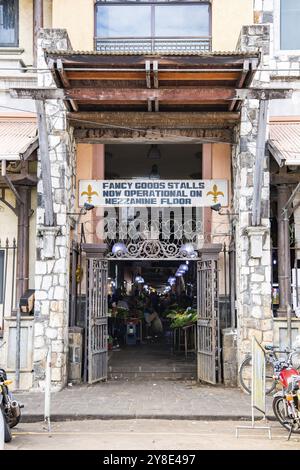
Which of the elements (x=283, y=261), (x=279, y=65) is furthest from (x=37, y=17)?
(x=283, y=261)

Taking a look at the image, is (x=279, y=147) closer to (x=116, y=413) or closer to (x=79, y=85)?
(x=79, y=85)

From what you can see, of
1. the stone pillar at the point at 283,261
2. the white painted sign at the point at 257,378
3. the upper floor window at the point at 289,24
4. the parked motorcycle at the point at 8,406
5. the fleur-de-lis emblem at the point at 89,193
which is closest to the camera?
the parked motorcycle at the point at 8,406

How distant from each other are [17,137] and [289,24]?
21.6ft

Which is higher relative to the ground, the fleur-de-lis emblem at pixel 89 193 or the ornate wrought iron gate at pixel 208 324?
the fleur-de-lis emblem at pixel 89 193

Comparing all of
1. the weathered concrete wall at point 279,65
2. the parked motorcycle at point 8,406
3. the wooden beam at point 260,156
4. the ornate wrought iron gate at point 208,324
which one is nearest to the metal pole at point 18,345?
the parked motorcycle at point 8,406

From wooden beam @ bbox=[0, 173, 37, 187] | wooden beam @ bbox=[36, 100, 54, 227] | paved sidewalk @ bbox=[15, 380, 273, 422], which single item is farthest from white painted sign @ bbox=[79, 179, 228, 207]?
paved sidewalk @ bbox=[15, 380, 273, 422]

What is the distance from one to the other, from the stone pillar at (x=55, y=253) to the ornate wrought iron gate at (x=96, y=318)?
0.46 meters

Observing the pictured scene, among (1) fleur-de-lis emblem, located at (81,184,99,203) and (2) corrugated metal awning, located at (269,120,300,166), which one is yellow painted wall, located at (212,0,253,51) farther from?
(1) fleur-de-lis emblem, located at (81,184,99,203)

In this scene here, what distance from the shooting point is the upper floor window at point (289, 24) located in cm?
1382

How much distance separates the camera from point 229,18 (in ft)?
43.5

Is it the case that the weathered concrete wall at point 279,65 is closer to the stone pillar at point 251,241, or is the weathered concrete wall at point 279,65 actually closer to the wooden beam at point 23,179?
the stone pillar at point 251,241

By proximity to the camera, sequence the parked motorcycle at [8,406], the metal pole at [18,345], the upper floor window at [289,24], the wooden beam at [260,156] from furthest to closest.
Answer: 1. the upper floor window at [289,24]
2. the metal pole at [18,345]
3. the wooden beam at [260,156]
4. the parked motorcycle at [8,406]
